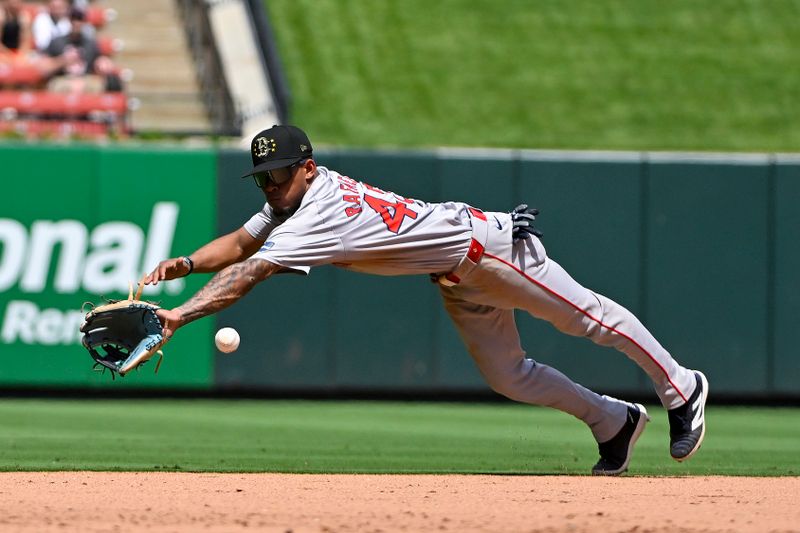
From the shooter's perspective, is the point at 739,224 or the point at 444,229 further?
the point at 739,224

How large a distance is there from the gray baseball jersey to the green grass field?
1.87 ft

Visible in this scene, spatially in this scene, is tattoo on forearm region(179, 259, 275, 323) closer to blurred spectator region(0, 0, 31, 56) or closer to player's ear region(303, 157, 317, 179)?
player's ear region(303, 157, 317, 179)

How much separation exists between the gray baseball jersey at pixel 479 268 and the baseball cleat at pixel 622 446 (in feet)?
0.14

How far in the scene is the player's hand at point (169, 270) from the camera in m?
6.38

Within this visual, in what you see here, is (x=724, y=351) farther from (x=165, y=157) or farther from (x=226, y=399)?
(x=165, y=157)

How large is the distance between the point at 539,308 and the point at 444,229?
24.8 inches

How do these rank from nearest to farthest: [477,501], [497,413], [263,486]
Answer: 1. [477,501]
2. [263,486]
3. [497,413]

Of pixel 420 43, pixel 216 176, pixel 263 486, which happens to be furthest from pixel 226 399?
pixel 420 43

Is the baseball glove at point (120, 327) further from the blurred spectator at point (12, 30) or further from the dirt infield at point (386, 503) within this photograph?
the blurred spectator at point (12, 30)

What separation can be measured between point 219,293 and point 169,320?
238 millimetres

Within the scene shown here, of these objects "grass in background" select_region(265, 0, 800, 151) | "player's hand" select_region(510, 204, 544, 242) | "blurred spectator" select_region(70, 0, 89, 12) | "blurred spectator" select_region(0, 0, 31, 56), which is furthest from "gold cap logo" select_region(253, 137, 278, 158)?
"grass in background" select_region(265, 0, 800, 151)

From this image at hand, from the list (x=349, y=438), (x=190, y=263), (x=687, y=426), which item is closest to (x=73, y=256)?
(x=349, y=438)

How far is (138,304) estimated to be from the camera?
5996 mm

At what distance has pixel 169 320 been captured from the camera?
5867mm
